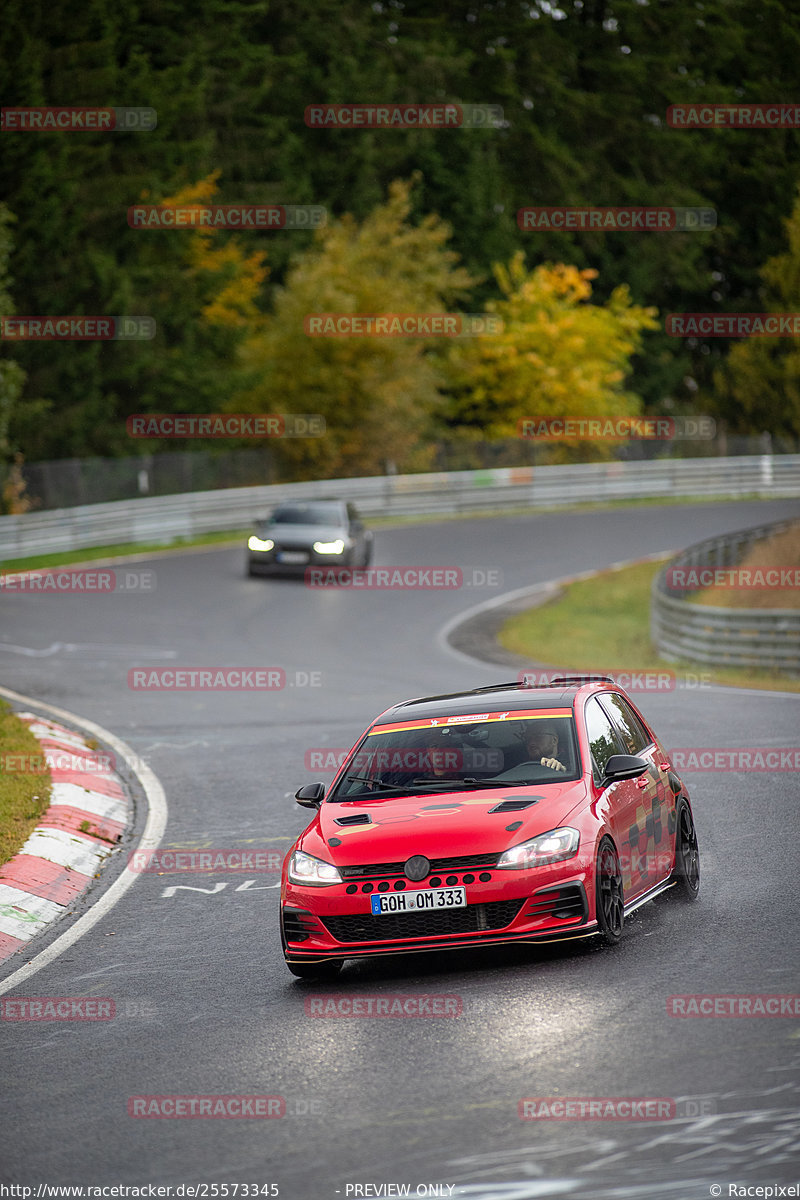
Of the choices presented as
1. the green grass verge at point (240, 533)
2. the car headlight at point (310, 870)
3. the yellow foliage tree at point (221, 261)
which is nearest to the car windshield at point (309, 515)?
the green grass verge at point (240, 533)

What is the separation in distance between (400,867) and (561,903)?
2.71ft

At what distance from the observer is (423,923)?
26.1 ft

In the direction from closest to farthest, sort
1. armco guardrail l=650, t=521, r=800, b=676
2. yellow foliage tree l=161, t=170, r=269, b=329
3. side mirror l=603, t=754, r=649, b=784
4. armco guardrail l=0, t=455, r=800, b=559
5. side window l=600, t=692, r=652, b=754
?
side mirror l=603, t=754, r=649, b=784 < side window l=600, t=692, r=652, b=754 < armco guardrail l=650, t=521, r=800, b=676 < armco guardrail l=0, t=455, r=800, b=559 < yellow foliage tree l=161, t=170, r=269, b=329

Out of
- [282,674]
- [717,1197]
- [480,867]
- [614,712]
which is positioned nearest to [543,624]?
[282,674]

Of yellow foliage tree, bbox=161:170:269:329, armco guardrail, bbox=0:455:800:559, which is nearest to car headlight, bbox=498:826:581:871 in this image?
armco guardrail, bbox=0:455:800:559

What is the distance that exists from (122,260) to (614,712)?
1795 inches

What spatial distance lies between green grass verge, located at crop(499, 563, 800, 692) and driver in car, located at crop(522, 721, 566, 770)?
12138mm

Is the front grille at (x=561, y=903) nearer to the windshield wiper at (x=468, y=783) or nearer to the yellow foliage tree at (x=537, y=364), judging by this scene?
the windshield wiper at (x=468, y=783)

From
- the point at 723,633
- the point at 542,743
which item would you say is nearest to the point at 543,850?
the point at 542,743

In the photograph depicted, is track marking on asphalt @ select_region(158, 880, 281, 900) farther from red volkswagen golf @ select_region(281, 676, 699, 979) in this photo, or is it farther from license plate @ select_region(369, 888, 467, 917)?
license plate @ select_region(369, 888, 467, 917)

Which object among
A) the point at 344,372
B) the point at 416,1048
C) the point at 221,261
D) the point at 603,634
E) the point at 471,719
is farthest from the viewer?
the point at 221,261

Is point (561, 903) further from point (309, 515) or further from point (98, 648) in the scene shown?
point (309, 515)

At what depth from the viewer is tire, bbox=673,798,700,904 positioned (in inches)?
370

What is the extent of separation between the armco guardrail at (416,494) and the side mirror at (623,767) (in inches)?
1134
